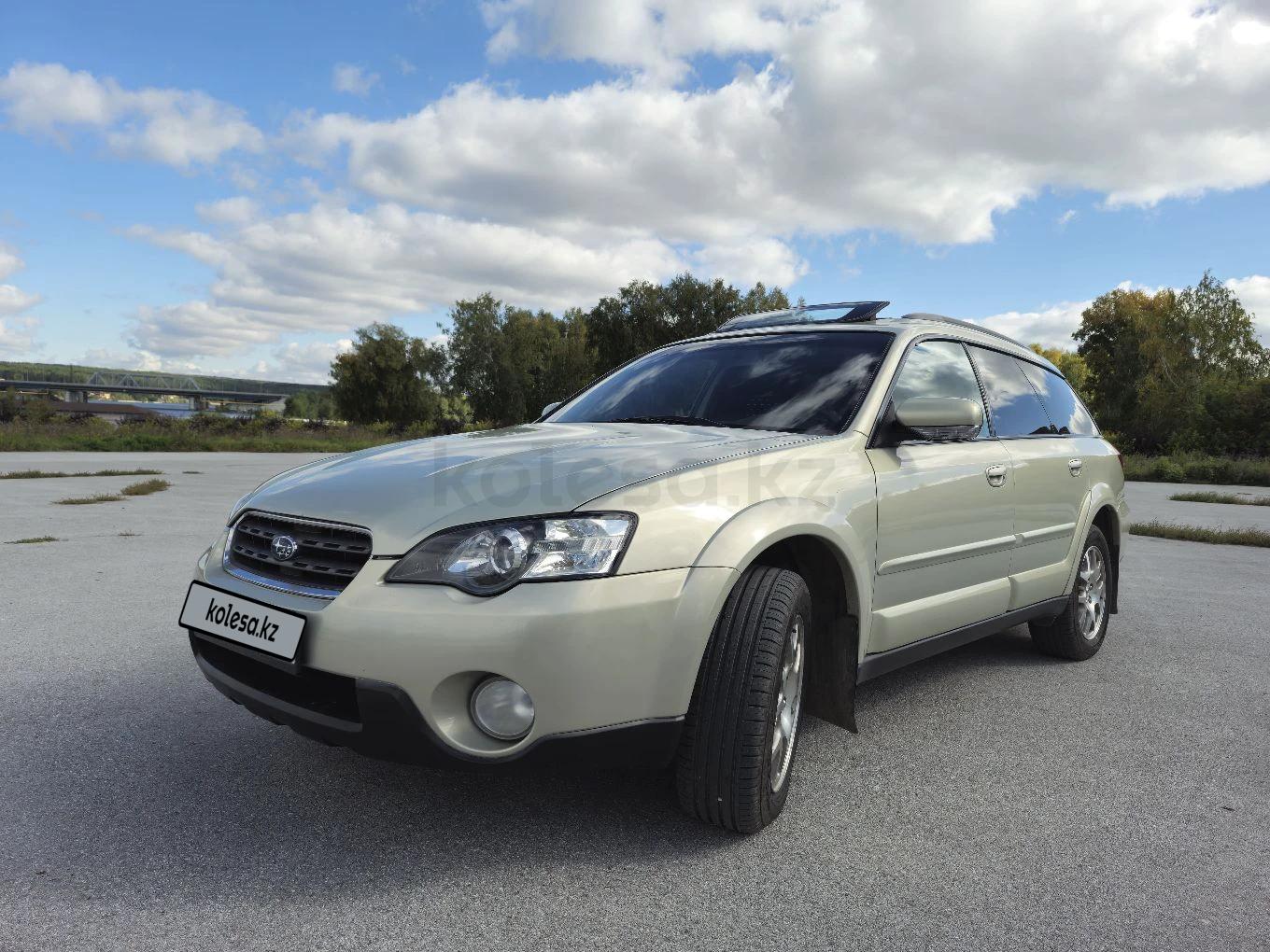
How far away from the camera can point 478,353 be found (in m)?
61.3

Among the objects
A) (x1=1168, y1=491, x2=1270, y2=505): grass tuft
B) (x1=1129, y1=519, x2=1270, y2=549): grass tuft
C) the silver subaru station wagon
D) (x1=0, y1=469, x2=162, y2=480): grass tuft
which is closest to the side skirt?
the silver subaru station wagon

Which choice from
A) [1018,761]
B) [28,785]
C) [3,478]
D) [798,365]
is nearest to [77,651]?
[28,785]

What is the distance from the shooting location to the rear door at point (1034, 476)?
3.86 metres

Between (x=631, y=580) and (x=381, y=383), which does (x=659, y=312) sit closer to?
(x=381, y=383)

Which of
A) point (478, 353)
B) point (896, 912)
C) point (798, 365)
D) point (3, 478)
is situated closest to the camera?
point (896, 912)

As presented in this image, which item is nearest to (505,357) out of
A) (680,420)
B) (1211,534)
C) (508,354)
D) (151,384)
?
(508,354)

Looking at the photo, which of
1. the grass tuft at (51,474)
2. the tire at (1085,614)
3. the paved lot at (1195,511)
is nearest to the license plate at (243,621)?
the tire at (1085,614)

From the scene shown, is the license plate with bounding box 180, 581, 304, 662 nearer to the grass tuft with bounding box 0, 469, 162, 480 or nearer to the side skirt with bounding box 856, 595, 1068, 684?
the side skirt with bounding box 856, 595, 1068, 684

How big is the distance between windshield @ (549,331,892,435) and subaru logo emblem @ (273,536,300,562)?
145 centimetres

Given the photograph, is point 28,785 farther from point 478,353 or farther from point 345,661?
point 478,353

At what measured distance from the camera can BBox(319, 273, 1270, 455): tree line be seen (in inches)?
1468

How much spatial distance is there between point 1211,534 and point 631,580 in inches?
403

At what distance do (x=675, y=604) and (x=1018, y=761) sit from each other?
1.71 meters

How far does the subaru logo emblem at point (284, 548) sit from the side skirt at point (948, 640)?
181cm
